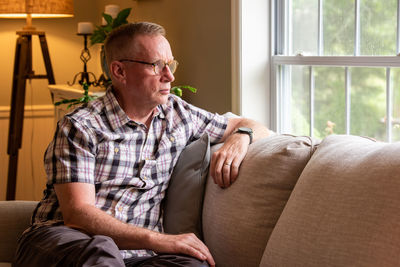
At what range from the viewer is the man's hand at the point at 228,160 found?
6.42 ft

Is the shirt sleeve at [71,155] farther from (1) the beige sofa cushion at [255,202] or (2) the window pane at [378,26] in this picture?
(2) the window pane at [378,26]

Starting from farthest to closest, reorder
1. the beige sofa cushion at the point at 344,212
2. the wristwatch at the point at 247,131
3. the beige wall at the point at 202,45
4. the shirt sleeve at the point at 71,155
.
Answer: the beige wall at the point at 202,45, the wristwatch at the point at 247,131, the shirt sleeve at the point at 71,155, the beige sofa cushion at the point at 344,212

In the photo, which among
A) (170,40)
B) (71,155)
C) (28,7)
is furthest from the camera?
(28,7)

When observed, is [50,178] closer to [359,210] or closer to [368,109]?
[359,210]

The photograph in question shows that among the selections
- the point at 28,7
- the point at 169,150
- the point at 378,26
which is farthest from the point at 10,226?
the point at 28,7

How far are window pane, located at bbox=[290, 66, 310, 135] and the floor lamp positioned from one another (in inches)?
83.5

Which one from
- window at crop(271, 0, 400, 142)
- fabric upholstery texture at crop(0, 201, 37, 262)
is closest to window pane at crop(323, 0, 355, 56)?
window at crop(271, 0, 400, 142)

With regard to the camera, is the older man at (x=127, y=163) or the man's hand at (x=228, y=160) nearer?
the older man at (x=127, y=163)

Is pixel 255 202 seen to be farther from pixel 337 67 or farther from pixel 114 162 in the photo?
pixel 337 67

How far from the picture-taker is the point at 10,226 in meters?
2.16

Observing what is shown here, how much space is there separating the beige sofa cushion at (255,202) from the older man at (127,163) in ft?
0.22

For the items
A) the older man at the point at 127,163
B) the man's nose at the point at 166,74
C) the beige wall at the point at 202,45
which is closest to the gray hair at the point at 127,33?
the older man at the point at 127,163

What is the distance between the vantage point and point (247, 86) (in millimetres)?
2877

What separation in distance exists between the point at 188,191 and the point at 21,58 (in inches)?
104
